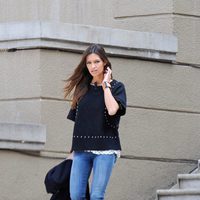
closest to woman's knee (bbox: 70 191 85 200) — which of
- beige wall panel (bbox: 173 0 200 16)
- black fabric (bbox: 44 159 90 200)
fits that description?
black fabric (bbox: 44 159 90 200)

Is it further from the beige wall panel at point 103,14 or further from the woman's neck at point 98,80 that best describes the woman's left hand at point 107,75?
the beige wall panel at point 103,14

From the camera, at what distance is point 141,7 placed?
1062cm

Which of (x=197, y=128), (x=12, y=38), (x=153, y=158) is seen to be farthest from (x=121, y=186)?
(x=12, y=38)

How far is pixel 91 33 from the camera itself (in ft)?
32.4

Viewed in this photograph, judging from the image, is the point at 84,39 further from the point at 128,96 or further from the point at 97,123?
the point at 97,123

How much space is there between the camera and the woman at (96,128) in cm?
762

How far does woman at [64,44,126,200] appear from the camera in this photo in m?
7.62

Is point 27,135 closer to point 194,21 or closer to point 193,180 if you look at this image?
point 193,180

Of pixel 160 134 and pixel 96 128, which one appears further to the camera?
pixel 160 134

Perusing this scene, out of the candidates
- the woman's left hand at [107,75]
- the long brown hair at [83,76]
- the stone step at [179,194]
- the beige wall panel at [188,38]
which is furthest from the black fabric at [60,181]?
the beige wall panel at [188,38]

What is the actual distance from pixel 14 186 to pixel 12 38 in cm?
148

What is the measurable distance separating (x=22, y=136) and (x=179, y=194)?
5.21 feet

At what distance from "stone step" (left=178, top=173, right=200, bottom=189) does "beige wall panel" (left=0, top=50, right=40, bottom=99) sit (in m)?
1.64

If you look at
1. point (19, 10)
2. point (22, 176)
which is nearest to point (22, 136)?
point (22, 176)
